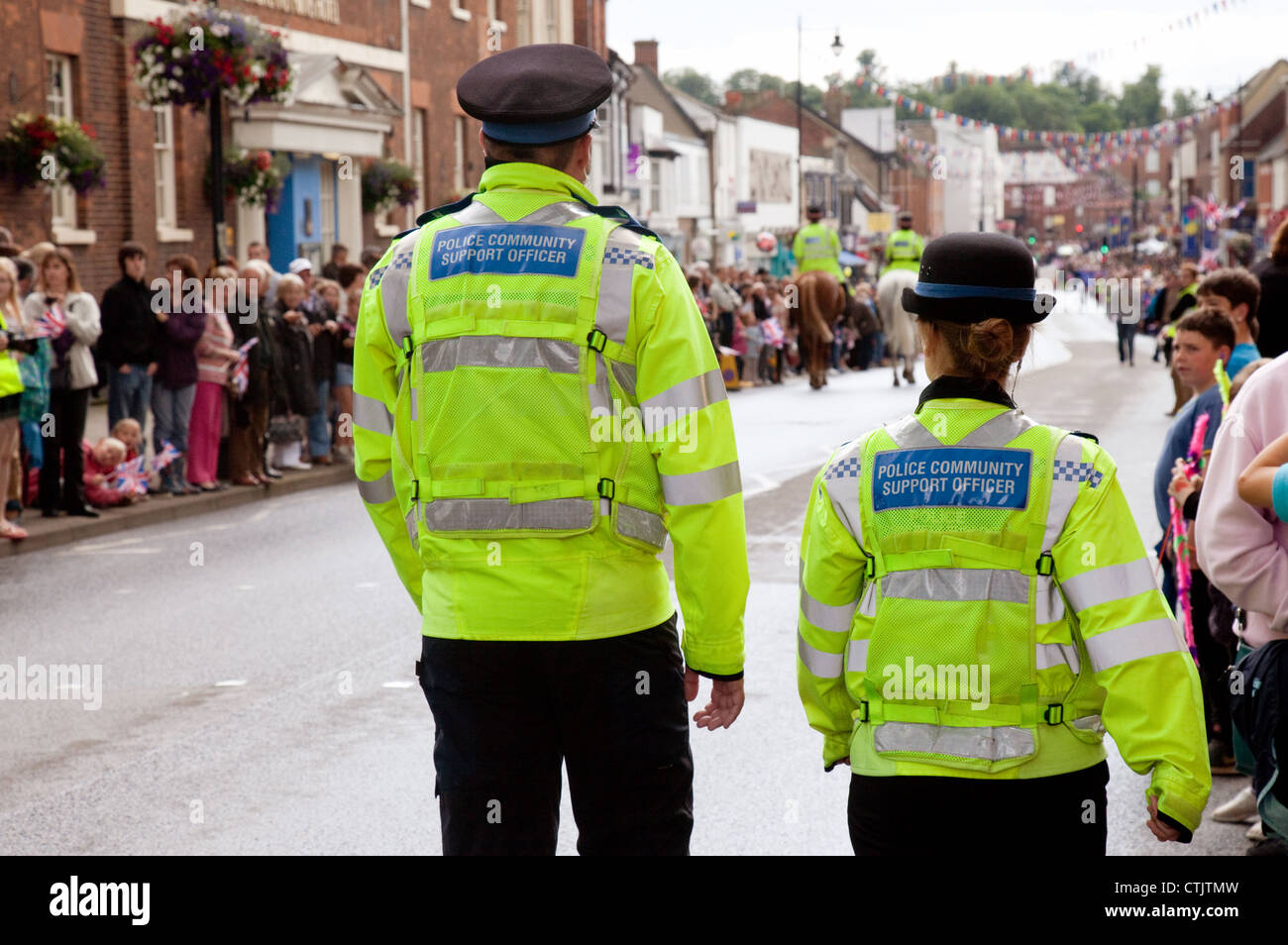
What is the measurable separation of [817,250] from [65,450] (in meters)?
16.1

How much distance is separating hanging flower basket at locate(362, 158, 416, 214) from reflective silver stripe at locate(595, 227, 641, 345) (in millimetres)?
25402

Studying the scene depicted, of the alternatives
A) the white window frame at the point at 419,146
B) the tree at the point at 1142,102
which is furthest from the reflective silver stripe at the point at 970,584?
the tree at the point at 1142,102

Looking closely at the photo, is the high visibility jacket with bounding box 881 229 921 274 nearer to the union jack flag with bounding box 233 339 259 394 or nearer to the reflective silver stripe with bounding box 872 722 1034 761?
the union jack flag with bounding box 233 339 259 394

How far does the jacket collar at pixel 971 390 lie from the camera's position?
10.8 feet

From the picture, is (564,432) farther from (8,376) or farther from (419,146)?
(419,146)

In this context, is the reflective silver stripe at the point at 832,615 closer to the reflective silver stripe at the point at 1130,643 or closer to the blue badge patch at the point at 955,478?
the blue badge patch at the point at 955,478

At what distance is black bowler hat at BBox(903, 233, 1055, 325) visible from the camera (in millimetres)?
3307

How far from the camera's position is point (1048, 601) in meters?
3.22

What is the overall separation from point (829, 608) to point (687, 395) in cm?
49

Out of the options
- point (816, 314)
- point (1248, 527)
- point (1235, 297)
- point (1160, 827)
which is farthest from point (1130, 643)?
point (816, 314)

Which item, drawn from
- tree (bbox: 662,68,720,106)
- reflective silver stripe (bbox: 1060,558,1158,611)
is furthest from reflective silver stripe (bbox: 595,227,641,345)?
tree (bbox: 662,68,720,106)

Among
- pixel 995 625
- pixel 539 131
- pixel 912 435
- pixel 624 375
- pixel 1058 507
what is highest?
pixel 539 131
